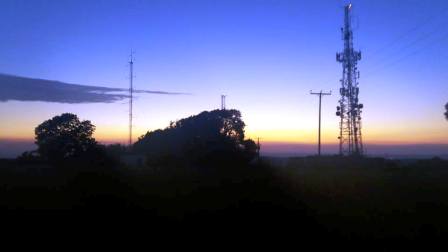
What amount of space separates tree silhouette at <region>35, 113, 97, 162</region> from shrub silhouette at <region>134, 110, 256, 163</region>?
8585mm

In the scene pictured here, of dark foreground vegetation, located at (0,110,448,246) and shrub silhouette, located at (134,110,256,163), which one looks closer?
dark foreground vegetation, located at (0,110,448,246)

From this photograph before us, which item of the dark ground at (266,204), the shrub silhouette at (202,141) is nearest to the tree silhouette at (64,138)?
the shrub silhouette at (202,141)

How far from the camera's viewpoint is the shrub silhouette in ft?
209

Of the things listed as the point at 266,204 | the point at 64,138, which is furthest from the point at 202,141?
the point at 266,204

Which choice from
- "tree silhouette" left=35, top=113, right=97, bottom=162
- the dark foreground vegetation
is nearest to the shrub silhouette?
"tree silhouette" left=35, top=113, right=97, bottom=162

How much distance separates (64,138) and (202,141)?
17.8 m

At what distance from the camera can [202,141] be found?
6569 centimetres

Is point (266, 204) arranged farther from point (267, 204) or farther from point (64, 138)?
point (64, 138)

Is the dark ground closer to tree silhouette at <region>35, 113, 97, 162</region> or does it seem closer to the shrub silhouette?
the shrub silhouette

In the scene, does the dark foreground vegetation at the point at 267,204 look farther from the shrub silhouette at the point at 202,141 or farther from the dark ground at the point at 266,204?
the shrub silhouette at the point at 202,141

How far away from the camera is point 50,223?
19.1 metres

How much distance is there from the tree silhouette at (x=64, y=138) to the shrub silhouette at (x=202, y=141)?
8.58m

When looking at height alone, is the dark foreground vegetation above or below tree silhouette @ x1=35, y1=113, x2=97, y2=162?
below

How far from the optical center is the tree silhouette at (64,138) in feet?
216
